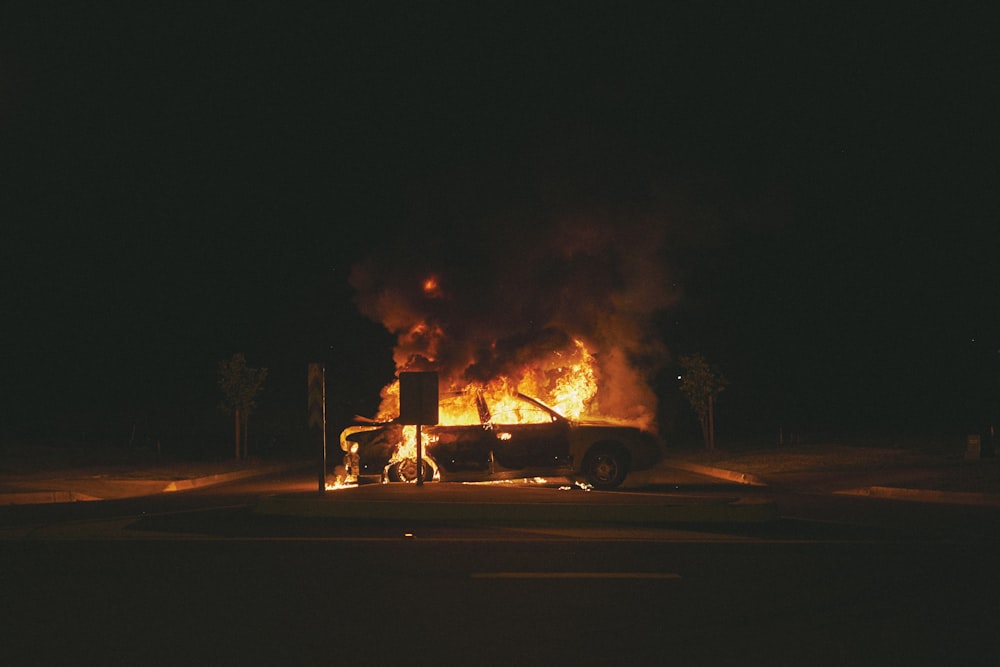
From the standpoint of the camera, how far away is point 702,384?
3347cm

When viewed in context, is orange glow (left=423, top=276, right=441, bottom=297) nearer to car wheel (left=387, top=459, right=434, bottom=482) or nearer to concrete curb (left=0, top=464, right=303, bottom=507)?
car wheel (left=387, top=459, right=434, bottom=482)

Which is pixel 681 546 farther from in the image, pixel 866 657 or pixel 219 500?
pixel 219 500

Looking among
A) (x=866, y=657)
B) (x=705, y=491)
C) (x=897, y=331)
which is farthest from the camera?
(x=897, y=331)

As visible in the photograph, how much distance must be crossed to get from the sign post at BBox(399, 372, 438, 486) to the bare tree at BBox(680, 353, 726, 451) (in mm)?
18660

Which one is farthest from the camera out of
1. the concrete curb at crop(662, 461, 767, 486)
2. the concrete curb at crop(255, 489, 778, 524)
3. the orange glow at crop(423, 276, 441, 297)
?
the concrete curb at crop(662, 461, 767, 486)

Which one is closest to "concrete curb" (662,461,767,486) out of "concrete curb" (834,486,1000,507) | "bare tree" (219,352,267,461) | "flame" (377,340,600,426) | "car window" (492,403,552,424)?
"concrete curb" (834,486,1000,507)

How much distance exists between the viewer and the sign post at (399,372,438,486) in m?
15.9

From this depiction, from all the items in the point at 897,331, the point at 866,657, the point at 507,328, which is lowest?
the point at 866,657

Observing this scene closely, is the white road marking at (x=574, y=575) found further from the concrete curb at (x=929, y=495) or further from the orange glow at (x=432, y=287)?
the orange glow at (x=432, y=287)

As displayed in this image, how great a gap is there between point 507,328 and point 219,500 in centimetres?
630

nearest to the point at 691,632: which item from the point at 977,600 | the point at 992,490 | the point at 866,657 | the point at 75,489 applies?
the point at 866,657

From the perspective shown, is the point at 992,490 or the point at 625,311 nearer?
the point at 992,490

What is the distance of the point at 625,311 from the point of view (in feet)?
69.2

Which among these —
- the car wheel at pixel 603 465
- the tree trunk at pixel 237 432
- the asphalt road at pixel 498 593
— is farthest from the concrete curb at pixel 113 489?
the car wheel at pixel 603 465
